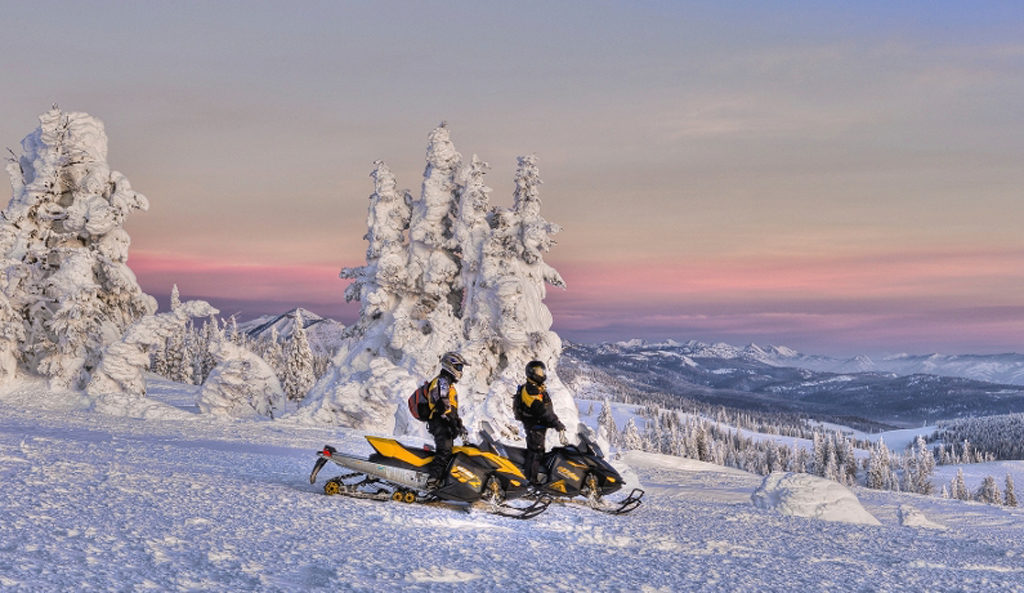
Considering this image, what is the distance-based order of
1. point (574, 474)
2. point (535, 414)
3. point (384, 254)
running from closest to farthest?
point (535, 414), point (574, 474), point (384, 254)

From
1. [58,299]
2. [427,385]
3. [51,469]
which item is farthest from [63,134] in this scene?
[427,385]

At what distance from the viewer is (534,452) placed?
477 inches

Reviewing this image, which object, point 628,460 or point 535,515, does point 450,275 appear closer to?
point 628,460

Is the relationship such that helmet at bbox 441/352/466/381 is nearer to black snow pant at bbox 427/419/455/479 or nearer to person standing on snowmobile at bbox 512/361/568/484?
black snow pant at bbox 427/419/455/479

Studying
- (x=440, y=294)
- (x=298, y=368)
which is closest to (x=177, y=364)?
(x=298, y=368)

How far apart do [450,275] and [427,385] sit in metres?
25.9

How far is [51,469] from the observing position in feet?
33.3

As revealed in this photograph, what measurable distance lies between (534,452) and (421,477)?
2.28 m

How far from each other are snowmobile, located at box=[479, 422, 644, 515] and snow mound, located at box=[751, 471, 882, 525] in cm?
488

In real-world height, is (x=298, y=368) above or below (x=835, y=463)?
above

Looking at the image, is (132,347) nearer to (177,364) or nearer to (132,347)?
(132,347)

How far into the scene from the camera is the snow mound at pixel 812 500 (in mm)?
14875

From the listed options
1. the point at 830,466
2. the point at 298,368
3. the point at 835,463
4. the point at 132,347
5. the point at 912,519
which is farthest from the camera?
the point at 835,463

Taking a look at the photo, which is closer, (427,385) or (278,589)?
(278,589)
